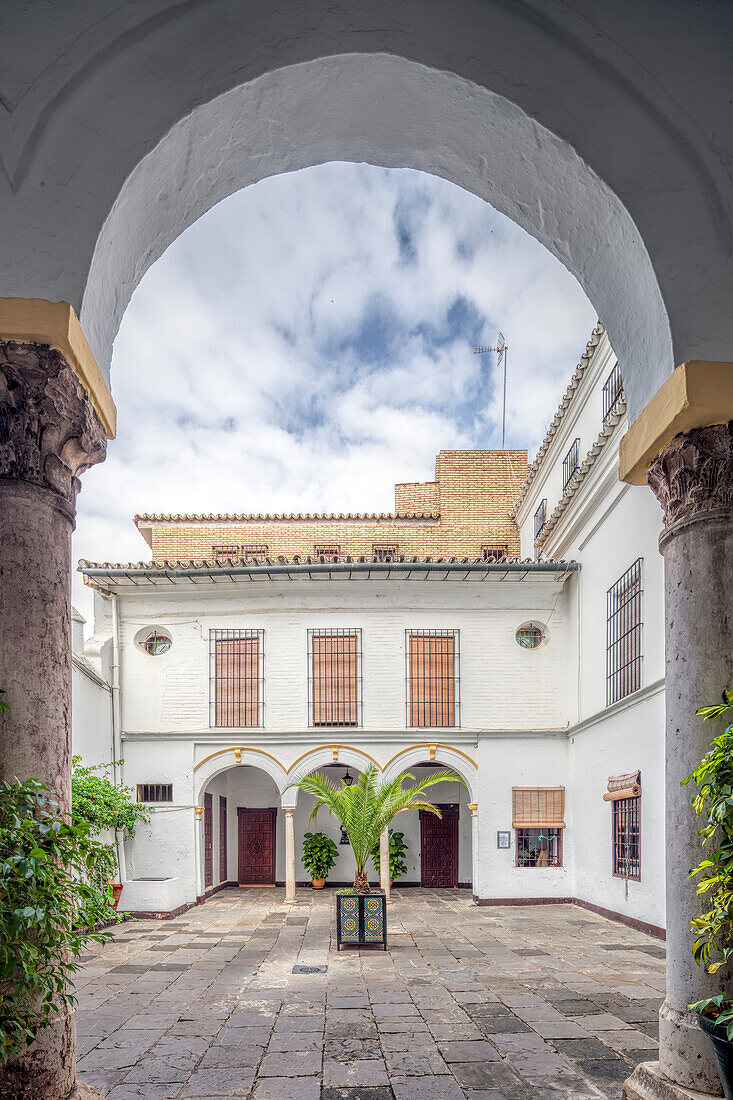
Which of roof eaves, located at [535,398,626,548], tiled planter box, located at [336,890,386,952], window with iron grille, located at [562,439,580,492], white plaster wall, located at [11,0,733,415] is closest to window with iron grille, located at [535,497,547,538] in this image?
roof eaves, located at [535,398,626,548]

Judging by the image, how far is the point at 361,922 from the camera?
1028 centimetres

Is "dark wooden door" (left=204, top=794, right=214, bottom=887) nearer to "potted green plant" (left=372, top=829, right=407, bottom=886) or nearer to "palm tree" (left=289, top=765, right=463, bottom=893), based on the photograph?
"potted green plant" (left=372, top=829, right=407, bottom=886)

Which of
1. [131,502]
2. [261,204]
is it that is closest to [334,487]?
[131,502]

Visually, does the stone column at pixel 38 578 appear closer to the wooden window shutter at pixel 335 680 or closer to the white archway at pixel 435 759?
the wooden window shutter at pixel 335 680

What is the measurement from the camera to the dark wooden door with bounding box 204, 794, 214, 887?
16.2 metres

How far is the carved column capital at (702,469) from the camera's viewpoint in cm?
360

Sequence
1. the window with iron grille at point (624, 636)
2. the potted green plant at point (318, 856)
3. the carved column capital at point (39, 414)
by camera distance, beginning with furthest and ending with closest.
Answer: the potted green plant at point (318, 856) < the window with iron grille at point (624, 636) < the carved column capital at point (39, 414)

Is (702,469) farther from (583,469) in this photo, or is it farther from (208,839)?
(208,839)

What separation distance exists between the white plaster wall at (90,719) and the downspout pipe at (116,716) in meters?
0.11

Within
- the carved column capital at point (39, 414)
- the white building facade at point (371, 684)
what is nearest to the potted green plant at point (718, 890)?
the carved column capital at point (39, 414)

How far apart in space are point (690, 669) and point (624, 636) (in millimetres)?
9121

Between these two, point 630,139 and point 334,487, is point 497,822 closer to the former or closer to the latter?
point 630,139

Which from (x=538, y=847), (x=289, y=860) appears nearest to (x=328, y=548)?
(x=289, y=860)

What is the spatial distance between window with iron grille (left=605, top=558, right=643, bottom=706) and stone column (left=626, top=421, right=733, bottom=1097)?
815cm
